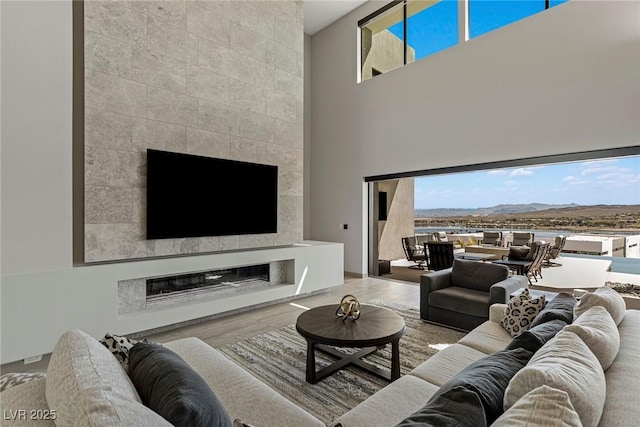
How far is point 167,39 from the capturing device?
4008 millimetres

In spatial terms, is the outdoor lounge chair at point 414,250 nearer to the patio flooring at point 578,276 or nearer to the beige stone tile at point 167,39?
the patio flooring at point 578,276

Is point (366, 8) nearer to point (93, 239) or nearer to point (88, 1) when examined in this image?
point (88, 1)

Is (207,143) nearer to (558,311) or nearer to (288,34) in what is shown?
(288,34)

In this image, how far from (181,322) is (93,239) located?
Result: 1329 millimetres

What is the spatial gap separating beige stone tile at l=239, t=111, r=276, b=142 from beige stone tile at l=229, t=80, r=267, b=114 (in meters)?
0.09

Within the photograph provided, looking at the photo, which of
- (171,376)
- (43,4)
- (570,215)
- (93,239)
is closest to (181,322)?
(93,239)

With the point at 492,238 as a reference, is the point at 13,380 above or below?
below

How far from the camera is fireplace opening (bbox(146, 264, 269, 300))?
391 centimetres

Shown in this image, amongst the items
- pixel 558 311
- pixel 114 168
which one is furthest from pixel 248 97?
pixel 558 311

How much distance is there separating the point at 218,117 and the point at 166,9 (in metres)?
1.36

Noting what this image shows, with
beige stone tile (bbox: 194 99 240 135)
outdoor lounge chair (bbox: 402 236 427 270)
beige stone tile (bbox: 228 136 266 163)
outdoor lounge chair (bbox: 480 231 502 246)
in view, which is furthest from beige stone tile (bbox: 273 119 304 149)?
outdoor lounge chair (bbox: 480 231 502 246)

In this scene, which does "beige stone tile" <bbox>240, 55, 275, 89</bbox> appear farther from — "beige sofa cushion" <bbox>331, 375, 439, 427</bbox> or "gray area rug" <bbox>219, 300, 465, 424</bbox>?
"beige sofa cushion" <bbox>331, 375, 439, 427</bbox>

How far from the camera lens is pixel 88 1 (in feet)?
11.1

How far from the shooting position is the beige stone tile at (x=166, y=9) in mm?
3781
